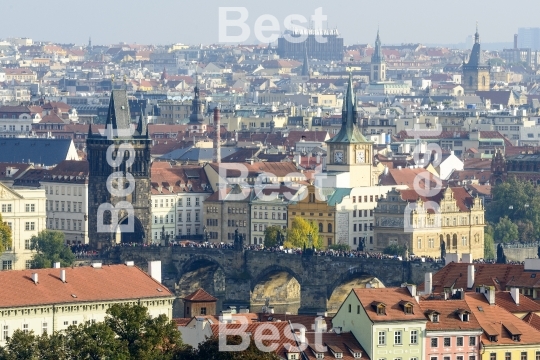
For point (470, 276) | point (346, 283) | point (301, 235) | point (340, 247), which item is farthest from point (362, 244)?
point (470, 276)

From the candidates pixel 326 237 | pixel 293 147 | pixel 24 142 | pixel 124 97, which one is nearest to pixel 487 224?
pixel 326 237

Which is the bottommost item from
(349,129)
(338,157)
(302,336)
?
(302,336)

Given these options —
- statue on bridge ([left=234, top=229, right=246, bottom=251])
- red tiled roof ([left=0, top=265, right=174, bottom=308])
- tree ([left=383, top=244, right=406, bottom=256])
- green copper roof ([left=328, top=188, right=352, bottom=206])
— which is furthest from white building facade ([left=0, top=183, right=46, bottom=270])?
red tiled roof ([left=0, top=265, right=174, bottom=308])

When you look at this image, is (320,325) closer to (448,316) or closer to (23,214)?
(448,316)

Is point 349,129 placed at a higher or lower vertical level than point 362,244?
higher

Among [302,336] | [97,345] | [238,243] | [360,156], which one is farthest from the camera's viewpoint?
[360,156]

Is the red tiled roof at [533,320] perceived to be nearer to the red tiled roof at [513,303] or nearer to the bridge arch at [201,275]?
the red tiled roof at [513,303]
